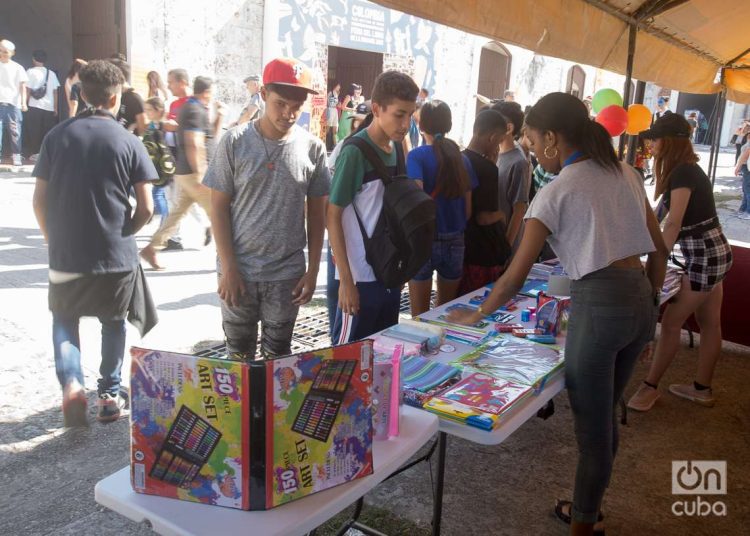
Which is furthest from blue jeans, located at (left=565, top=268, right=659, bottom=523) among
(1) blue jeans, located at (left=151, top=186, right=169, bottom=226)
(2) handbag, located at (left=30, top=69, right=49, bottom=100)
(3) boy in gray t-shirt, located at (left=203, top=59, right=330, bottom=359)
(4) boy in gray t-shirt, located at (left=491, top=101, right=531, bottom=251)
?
(2) handbag, located at (left=30, top=69, right=49, bottom=100)

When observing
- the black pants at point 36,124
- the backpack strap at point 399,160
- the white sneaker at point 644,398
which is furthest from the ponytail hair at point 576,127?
the black pants at point 36,124

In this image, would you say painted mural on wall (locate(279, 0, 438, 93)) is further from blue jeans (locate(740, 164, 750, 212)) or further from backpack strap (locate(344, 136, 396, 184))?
backpack strap (locate(344, 136, 396, 184))

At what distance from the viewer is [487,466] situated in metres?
3.02

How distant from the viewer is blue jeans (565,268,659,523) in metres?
2.01

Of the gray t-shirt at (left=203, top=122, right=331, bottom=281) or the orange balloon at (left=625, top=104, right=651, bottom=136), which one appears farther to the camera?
the orange balloon at (left=625, top=104, right=651, bottom=136)

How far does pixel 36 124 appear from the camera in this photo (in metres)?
11.0

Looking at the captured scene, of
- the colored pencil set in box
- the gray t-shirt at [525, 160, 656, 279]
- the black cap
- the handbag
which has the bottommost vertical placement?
the colored pencil set in box

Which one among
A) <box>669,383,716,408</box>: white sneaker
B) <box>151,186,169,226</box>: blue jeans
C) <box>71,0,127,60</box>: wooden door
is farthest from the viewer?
<box>71,0,127,60</box>: wooden door

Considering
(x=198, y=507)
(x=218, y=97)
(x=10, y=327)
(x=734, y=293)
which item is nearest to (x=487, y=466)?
(x=198, y=507)

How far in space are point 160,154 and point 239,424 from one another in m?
5.15

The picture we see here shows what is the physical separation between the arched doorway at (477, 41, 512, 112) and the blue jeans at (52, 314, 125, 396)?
49.1 feet

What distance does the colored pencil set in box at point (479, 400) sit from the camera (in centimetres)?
184

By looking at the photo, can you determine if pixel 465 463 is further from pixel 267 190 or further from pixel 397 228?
pixel 267 190

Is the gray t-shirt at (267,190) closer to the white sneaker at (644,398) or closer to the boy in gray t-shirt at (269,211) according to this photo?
the boy in gray t-shirt at (269,211)
